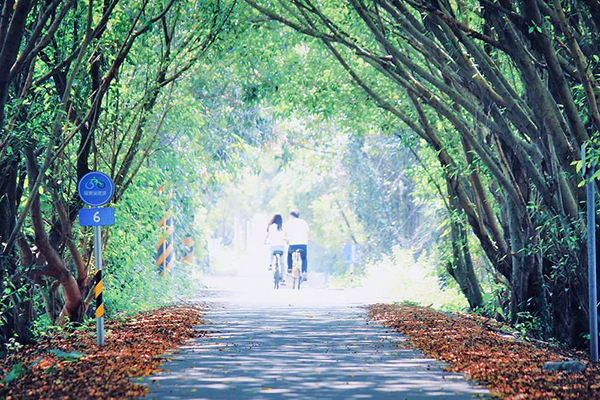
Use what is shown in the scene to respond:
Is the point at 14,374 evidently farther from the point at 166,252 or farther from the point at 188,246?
the point at 188,246

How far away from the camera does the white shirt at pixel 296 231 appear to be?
119 feet

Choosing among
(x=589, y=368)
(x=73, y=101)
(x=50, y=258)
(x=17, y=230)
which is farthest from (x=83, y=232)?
(x=589, y=368)

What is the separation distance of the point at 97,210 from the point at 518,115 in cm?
641

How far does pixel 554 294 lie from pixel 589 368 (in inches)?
149

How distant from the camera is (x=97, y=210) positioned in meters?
15.3

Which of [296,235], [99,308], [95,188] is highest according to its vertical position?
[296,235]

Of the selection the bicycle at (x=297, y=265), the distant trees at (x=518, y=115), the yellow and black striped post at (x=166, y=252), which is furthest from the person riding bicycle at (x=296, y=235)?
the distant trees at (x=518, y=115)

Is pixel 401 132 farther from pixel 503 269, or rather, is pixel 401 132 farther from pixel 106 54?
pixel 106 54

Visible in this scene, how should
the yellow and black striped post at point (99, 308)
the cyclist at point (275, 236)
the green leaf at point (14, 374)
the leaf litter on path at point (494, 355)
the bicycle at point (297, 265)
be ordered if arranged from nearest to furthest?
1. the leaf litter on path at point (494, 355)
2. the green leaf at point (14, 374)
3. the yellow and black striped post at point (99, 308)
4. the bicycle at point (297, 265)
5. the cyclist at point (275, 236)

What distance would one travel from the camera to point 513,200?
17969 mm

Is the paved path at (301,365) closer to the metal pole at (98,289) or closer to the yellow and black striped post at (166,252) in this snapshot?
the metal pole at (98,289)

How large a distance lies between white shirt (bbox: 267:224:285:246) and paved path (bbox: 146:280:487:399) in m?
17.1

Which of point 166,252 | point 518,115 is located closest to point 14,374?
point 518,115

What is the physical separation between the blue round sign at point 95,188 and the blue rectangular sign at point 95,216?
13 centimetres
